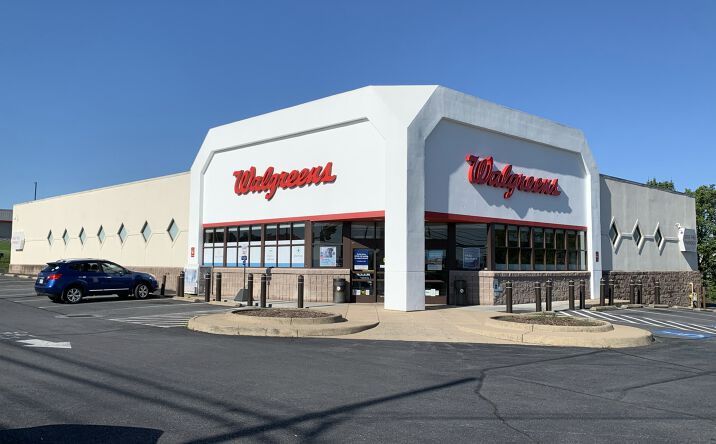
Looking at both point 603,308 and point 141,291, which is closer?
point 603,308

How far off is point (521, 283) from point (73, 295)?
16814 millimetres

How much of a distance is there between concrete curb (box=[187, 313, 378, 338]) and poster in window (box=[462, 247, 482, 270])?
9441mm

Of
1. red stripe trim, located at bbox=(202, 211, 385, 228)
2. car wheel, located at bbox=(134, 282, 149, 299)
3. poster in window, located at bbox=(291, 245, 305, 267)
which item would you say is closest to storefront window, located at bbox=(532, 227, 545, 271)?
red stripe trim, located at bbox=(202, 211, 385, 228)

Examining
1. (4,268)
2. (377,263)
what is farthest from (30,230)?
(377,263)

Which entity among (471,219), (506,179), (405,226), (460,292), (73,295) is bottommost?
(73,295)

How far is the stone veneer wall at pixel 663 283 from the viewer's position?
29.2 meters

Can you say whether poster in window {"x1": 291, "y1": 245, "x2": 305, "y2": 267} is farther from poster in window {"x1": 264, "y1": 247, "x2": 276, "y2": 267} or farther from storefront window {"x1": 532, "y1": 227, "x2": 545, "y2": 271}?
storefront window {"x1": 532, "y1": 227, "x2": 545, "y2": 271}

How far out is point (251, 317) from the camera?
14.0 metres

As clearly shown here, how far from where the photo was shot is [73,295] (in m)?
21.6

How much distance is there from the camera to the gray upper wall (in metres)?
29.5

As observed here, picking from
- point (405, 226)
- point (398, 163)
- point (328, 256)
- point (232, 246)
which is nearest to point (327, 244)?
point (328, 256)

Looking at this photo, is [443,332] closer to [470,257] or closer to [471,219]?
[471,219]

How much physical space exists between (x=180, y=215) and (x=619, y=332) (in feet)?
72.8

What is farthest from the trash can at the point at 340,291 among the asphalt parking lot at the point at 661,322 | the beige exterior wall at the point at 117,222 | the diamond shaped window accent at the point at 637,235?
the diamond shaped window accent at the point at 637,235
